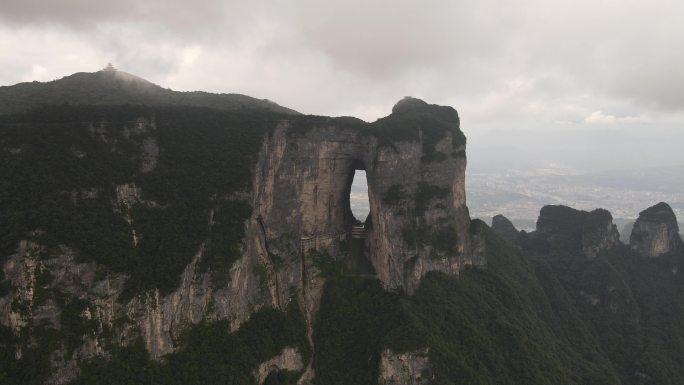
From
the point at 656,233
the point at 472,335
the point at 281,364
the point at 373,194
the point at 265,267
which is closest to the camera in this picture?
the point at 281,364

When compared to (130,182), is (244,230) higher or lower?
lower

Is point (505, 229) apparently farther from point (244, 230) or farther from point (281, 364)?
point (244, 230)

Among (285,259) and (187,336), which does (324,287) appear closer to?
(285,259)

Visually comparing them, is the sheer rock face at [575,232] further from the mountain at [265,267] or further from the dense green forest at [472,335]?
the mountain at [265,267]

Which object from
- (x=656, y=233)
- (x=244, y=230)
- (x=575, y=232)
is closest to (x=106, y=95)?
(x=244, y=230)

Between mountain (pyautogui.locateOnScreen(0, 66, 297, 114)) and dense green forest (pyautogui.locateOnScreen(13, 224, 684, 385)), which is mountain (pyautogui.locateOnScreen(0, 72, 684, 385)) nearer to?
dense green forest (pyautogui.locateOnScreen(13, 224, 684, 385))

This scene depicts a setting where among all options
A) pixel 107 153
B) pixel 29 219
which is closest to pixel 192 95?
pixel 107 153
